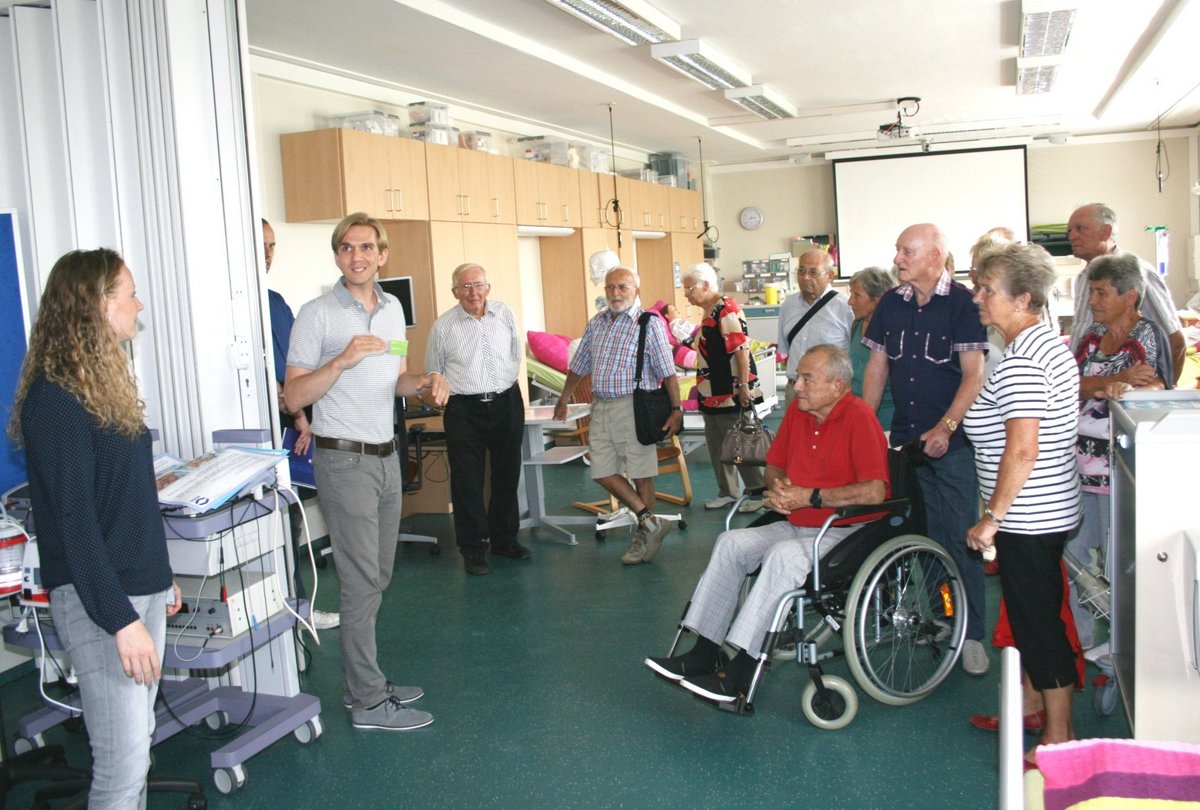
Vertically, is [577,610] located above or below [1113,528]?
below

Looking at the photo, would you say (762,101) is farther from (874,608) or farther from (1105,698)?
Answer: (1105,698)

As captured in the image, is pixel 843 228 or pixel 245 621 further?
pixel 843 228

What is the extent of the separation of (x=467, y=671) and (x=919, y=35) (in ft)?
18.5

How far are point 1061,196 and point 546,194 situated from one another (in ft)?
26.3

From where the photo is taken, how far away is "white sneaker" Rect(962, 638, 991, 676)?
3463 mm

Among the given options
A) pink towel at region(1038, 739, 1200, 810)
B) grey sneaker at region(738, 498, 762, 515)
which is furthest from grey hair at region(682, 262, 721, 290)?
pink towel at region(1038, 739, 1200, 810)

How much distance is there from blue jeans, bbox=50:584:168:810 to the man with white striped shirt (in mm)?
2873

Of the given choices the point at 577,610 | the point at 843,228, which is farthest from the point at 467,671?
the point at 843,228

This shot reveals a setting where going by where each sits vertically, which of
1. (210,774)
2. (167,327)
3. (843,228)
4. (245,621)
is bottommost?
(210,774)

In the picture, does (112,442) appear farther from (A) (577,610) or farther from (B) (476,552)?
(B) (476,552)

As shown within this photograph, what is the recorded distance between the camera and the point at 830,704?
3121 millimetres

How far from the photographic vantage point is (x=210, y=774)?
3.01 m

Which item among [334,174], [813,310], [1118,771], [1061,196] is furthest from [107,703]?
[1061,196]

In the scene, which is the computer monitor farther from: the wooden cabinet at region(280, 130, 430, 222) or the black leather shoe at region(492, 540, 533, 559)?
the black leather shoe at region(492, 540, 533, 559)
